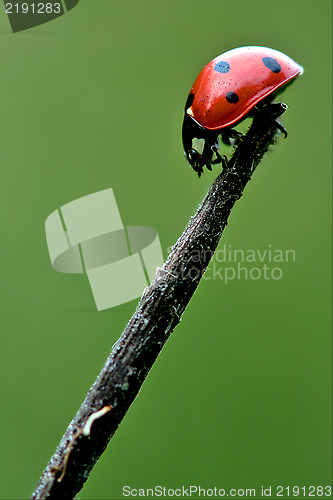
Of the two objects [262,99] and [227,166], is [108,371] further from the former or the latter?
[262,99]

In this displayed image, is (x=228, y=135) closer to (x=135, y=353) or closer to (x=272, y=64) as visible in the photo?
(x=272, y=64)

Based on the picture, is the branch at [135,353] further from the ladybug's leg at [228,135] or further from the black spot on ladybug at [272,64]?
the black spot on ladybug at [272,64]

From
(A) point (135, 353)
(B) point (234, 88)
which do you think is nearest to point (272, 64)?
(B) point (234, 88)

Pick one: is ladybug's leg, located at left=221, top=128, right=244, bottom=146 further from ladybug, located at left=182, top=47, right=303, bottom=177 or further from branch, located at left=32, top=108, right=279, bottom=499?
branch, located at left=32, top=108, right=279, bottom=499

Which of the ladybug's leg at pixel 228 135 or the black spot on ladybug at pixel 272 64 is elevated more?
the black spot on ladybug at pixel 272 64

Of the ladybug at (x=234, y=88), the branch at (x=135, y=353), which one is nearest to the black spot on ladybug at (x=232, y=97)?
the ladybug at (x=234, y=88)

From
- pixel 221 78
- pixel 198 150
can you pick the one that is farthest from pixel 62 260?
pixel 221 78

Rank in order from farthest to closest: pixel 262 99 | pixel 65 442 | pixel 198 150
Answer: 1. pixel 198 150
2. pixel 262 99
3. pixel 65 442

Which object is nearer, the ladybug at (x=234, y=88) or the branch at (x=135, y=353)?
the branch at (x=135, y=353)

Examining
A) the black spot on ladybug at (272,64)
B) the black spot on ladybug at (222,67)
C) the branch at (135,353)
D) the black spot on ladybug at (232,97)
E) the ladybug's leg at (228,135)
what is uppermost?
the black spot on ladybug at (222,67)
